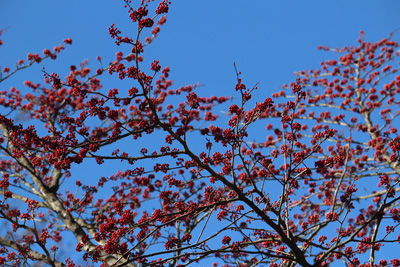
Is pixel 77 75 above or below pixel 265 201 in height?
above

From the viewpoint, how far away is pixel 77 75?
12836mm

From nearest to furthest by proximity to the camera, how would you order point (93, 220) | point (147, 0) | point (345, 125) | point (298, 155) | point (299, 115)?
point (147, 0) < point (298, 155) < point (93, 220) < point (345, 125) < point (299, 115)

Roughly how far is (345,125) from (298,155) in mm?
8505

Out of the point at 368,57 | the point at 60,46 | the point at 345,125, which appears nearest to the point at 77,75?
the point at 60,46

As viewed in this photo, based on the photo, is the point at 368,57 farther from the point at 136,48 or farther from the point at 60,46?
the point at 136,48

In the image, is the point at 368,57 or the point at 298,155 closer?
the point at 298,155

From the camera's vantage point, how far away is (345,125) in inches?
476

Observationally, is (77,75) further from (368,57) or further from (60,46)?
(368,57)

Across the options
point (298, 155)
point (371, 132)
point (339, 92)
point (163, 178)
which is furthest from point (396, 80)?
point (298, 155)

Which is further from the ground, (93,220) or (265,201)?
(93,220)

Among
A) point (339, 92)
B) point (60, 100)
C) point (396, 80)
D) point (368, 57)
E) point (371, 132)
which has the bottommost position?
point (371, 132)

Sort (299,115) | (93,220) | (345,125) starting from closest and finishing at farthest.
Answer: (93,220) < (345,125) < (299,115)

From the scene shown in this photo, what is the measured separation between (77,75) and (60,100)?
4.93ft

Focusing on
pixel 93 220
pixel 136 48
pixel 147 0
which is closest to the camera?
pixel 136 48
